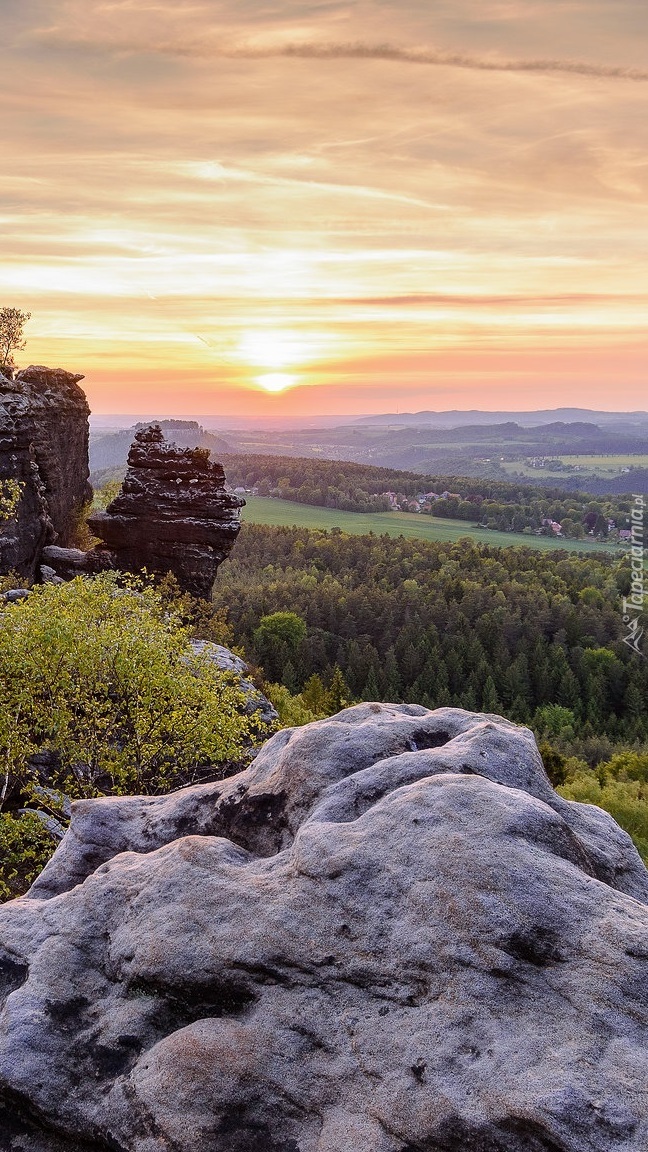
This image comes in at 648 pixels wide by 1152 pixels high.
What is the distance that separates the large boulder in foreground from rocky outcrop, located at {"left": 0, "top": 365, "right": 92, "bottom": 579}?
40.9 m

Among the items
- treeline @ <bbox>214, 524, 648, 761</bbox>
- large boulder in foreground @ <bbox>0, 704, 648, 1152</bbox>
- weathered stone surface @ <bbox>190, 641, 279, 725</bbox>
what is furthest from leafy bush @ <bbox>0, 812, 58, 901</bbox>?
treeline @ <bbox>214, 524, 648, 761</bbox>

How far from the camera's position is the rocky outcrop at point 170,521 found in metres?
71.6

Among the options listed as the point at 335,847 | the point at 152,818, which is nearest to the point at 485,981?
the point at 335,847

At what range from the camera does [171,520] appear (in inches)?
2817

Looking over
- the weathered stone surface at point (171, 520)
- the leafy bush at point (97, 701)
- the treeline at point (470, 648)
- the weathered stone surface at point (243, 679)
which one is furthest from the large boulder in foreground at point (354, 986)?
the treeline at point (470, 648)

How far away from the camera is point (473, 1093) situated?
31.1ft

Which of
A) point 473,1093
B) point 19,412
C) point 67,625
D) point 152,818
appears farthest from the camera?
point 19,412

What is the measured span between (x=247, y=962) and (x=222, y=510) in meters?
62.6

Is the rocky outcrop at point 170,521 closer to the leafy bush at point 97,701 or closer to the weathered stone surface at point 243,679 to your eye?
the weathered stone surface at point 243,679

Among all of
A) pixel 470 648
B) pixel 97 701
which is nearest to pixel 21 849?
pixel 97 701

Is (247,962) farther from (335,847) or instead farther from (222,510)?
(222,510)

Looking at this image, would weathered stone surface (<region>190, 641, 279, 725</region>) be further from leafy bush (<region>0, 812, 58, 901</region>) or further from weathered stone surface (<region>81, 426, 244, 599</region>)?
weathered stone surface (<region>81, 426, 244, 599</region>)

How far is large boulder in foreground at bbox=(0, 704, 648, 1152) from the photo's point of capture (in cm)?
959

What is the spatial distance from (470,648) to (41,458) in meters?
111
